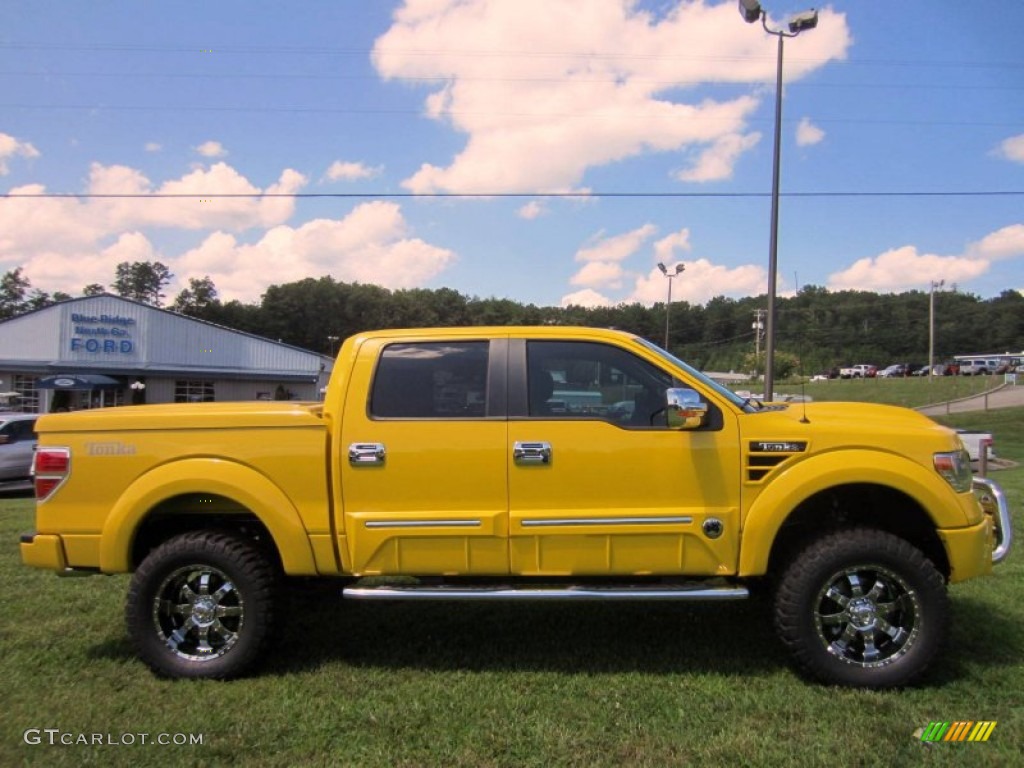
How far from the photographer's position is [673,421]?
4.18m

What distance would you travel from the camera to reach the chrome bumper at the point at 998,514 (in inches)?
166

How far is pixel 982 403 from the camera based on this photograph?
4175 cm

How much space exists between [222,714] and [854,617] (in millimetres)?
3326

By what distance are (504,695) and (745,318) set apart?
61.9 m

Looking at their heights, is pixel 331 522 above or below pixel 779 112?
below

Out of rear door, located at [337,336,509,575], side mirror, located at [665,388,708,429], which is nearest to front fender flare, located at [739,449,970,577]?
side mirror, located at [665,388,708,429]

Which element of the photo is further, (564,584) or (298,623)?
(298,623)

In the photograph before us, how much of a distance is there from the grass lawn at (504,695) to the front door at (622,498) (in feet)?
2.27

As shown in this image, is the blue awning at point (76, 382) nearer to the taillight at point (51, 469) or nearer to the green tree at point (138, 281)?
the taillight at point (51, 469)

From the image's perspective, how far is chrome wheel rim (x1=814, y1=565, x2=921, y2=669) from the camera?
404cm

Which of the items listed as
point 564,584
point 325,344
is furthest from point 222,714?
point 325,344

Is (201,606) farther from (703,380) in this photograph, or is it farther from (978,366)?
(978,366)

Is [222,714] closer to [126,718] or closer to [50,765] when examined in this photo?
[126,718]

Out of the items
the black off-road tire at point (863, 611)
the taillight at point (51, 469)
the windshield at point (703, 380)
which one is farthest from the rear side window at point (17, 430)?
the black off-road tire at point (863, 611)
